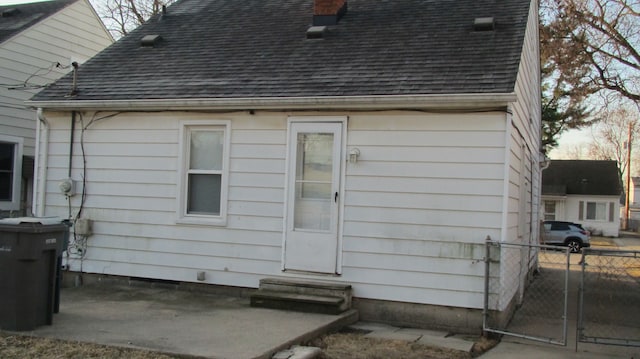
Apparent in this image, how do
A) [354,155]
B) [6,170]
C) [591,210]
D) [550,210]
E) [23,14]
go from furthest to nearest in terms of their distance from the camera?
[550,210] → [591,210] → [23,14] → [6,170] → [354,155]

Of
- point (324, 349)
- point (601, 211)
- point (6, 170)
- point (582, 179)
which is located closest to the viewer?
point (324, 349)

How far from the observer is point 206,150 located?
8.79 metres

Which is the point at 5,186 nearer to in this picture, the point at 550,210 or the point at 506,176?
the point at 506,176

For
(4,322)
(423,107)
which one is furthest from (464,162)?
(4,322)

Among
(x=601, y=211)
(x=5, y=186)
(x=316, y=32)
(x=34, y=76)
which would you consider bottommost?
(x=601, y=211)

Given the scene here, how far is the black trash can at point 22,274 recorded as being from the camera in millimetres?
5816

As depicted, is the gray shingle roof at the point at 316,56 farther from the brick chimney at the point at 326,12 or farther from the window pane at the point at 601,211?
the window pane at the point at 601,211

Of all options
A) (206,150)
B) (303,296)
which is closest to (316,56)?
(206,150)

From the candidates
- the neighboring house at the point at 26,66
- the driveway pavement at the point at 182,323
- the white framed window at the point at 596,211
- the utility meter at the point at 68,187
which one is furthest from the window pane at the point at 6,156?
the white framed window at the point at 596,211

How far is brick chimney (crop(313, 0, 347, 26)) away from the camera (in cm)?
998

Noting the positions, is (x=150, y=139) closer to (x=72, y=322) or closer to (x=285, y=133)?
(x=285, y=133)

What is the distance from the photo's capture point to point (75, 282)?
930cm

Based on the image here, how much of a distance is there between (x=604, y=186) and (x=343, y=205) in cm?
3572

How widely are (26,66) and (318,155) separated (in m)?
8.48
